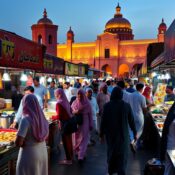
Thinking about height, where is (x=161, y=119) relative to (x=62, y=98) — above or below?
below

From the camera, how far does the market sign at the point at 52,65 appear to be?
36.1 ft

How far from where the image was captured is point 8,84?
1424 centimetres

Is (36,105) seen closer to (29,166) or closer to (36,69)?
(29,166)

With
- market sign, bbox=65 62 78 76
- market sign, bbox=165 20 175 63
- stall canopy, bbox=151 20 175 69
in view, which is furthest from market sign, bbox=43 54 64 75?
market sign, bbox=165 20 175 63

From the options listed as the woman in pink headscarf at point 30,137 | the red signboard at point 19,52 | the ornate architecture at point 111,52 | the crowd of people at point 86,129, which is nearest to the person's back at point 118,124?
the crowd of people at point 86,129

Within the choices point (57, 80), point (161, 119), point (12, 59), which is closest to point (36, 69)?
point (12, 59)

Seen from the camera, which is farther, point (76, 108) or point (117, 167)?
point (76, 108)

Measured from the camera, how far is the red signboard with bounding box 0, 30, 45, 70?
666cm

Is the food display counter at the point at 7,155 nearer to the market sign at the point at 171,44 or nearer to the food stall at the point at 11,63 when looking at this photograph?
the food stall at the point at 11,63

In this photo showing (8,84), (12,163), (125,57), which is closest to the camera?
(12,163)

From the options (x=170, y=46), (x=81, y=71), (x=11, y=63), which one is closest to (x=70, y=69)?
(x=81, y=71)

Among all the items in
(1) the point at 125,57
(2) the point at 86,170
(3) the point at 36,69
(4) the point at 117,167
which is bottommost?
(2) the point at 86,170

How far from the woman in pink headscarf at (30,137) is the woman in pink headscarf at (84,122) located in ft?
9.38

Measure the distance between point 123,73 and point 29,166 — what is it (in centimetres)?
7194
